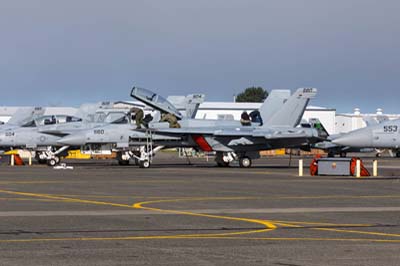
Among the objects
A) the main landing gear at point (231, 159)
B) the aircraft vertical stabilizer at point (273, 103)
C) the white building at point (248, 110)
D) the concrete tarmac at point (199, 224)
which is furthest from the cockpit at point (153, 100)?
the white building at point (248, 110)

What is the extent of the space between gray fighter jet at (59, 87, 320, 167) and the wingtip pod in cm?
5

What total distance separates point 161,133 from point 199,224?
28.7 meters

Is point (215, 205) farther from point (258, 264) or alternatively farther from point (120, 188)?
point (258, 264)

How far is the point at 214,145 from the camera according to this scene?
4644 centimetres

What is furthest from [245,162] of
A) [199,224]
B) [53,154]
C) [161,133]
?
[199,224]

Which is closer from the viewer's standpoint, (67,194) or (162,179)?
(67,194)

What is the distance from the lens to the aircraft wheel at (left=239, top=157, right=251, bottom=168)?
153 ft

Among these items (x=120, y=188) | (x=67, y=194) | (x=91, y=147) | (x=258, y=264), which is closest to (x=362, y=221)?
(x=258, y=264)

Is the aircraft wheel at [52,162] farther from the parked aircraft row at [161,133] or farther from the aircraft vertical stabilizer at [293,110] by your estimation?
the aircraft vertical stabilizer at [293,110]

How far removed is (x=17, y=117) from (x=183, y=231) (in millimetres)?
48834

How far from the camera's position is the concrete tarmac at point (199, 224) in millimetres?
12281

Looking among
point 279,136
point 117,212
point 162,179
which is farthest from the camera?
point 279,136

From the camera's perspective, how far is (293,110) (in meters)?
49.2

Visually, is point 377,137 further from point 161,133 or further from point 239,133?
point 161,133
